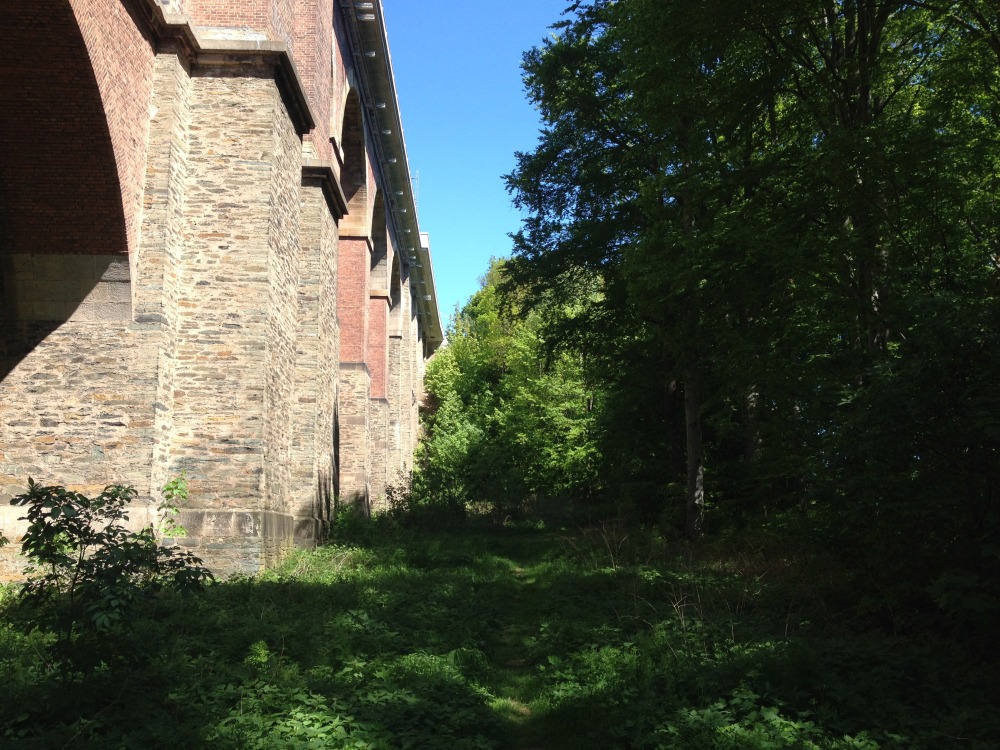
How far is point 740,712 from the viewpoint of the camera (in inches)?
224

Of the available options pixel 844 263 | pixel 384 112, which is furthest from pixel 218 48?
pixel 384 112

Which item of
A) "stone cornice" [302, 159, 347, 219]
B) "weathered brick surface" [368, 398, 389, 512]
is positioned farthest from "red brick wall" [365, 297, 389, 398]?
"stone cornice" [302, 159, 347, 219]

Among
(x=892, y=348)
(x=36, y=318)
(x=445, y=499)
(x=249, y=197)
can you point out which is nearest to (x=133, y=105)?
(x=249, y=197)

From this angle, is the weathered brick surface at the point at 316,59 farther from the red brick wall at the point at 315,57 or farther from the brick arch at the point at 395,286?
the brick arch at the point at 395,286

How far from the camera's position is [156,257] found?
36.5ft

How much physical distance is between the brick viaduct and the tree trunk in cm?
734

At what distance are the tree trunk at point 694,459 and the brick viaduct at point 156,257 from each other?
734 centimetres

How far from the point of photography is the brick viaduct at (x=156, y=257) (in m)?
10.1

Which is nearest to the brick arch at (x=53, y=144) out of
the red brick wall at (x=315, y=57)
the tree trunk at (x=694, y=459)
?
the red brick wall at (x=315, y=57)

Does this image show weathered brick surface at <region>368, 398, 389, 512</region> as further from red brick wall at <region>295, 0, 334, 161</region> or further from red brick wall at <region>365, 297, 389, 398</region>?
red brick wall at <region>295, 0, 334, 161</region>

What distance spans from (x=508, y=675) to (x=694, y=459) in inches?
401

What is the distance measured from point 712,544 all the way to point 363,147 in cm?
1391

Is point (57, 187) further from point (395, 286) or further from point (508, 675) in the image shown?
point (395, 286)

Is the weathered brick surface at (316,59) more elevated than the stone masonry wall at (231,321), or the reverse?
the weathered brick surface at (316,59)
